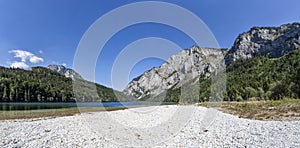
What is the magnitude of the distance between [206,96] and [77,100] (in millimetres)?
78678

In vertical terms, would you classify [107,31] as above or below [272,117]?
above

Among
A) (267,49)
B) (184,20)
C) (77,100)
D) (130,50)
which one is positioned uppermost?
(267,49)

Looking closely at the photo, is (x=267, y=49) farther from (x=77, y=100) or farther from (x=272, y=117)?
(x=272, y=117)

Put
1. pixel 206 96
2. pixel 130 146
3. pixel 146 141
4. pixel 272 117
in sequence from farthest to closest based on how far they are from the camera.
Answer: pixel 206 96, pixel 272 117, pixel 146 141, pixel 130 146

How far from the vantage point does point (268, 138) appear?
1270cm

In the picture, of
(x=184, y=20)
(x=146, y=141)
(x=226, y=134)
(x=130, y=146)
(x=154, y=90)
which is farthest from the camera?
(x=154, y=90)

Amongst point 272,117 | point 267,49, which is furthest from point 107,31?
point 267,49

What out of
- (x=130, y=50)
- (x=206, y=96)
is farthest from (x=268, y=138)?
(x=206, y=96)

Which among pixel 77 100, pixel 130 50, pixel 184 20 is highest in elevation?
pixel 184 20

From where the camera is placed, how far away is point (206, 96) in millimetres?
95438

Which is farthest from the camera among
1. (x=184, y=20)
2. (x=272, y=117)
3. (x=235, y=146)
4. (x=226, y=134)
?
(x=272, y=117)

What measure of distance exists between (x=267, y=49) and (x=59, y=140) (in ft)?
675

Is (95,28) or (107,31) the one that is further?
(107,31)

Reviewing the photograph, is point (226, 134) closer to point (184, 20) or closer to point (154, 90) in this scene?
point (184, 20)
